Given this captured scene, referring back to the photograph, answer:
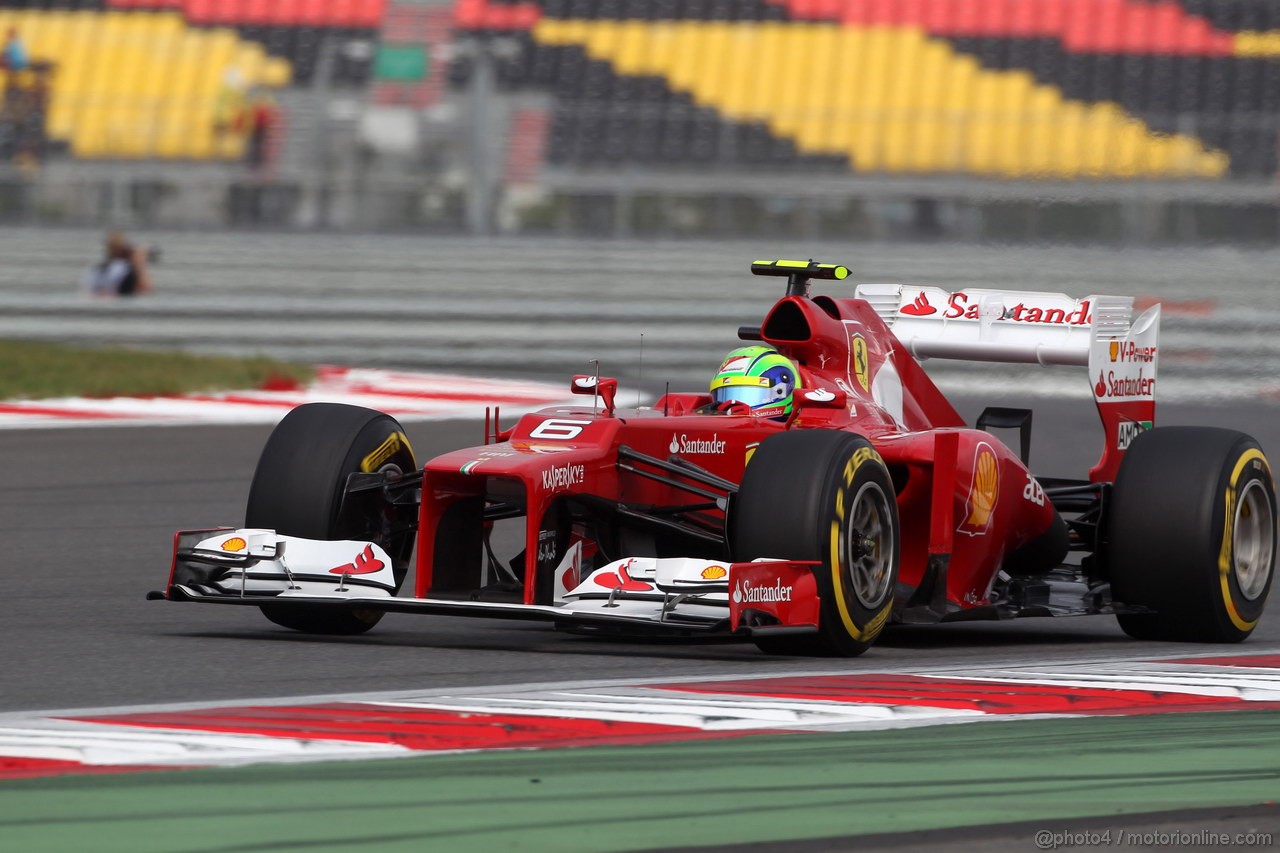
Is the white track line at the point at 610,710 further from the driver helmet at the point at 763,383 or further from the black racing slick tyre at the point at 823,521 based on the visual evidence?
the driver helmet at the point at 763,383

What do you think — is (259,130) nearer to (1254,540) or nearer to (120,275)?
(120,275)

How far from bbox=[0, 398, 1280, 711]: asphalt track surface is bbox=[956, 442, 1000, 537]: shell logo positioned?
42 cm

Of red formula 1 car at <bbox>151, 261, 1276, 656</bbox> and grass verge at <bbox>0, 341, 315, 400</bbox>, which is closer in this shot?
red formula 1 car at <bbox>151, 261, 1276, 656</bbox>

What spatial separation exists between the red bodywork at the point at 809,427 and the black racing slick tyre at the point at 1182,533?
1.40 feet

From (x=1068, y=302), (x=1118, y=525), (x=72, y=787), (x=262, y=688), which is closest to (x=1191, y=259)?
(x=1068, y=302)

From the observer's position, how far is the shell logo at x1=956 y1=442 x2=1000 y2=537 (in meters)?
7.53

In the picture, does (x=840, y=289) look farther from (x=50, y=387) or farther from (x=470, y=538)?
(x=470, y=538)

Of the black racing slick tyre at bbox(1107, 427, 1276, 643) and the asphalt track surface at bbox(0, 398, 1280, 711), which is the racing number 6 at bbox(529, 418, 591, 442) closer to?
the asphalt track surface at bbox(0, 398, 1280, 711)

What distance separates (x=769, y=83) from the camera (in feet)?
73.1

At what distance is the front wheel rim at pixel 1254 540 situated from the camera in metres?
7.91

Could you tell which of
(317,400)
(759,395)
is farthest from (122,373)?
(759,395)

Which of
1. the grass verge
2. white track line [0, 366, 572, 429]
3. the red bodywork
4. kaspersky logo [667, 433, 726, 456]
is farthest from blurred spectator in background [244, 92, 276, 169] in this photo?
kaspersky logo [667, 433, 726, 456]

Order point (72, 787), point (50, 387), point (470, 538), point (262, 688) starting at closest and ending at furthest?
1. point (72, 787)
2. point (262, 688)
3. point (470, 538)
4. point (50, 387)

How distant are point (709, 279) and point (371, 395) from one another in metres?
4.57
